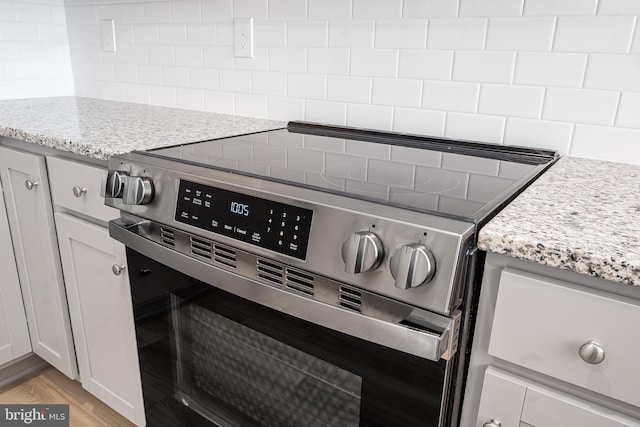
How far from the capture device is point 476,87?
115cm

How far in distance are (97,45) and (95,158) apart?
1.10m

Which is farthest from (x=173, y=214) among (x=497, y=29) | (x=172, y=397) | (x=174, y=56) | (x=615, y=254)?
(x=174, y=56)

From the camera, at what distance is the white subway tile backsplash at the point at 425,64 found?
3.87 ft

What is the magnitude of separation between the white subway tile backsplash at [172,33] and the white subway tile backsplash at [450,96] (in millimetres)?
925

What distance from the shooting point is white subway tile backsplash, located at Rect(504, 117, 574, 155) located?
3.55ft

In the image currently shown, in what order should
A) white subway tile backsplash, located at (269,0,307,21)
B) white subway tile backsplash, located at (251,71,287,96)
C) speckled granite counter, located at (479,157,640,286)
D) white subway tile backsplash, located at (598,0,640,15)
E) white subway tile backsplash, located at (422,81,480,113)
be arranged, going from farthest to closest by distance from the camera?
1. white subway tile backsplash, located at (251,71,287,96)
2. white subway tile backsplash, located at (269,0,307,21)
3. white subway tile backsplash, located at (422,81,480,113)
4. white subway tile backsplash, located at (598,0,640,15)
5. speckled granite counter, located at (479,157,640,286)

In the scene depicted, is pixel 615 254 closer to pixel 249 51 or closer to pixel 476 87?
pixel 476 87

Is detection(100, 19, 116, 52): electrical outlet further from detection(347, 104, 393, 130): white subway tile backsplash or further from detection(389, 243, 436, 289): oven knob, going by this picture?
detection(389, 243, 436, 289): oven knob

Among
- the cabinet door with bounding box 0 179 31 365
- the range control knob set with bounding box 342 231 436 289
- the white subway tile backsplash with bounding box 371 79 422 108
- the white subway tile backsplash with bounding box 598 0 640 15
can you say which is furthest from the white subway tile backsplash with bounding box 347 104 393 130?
the cabinet door with bounding box 0 179 31 365

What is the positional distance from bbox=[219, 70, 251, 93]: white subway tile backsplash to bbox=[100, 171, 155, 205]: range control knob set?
2.33 ft

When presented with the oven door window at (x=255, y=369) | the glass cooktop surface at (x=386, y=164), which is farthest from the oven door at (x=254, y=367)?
the glass cooktop surface at (x=386, y=164)

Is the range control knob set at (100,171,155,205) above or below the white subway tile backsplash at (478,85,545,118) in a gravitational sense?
below

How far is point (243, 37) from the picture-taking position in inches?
60.4

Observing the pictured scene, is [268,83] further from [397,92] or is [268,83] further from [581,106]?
[581,106]
